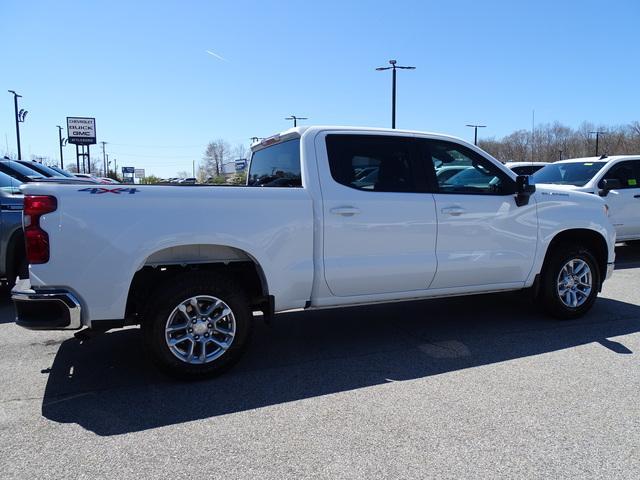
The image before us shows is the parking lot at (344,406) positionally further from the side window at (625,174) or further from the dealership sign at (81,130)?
the dealership sign at (81,130)

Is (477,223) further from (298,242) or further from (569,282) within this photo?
(298,242)

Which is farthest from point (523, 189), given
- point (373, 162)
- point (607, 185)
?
point (607, 185)

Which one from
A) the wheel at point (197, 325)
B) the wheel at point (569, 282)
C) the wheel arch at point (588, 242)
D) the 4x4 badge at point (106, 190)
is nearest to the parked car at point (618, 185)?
the wheel arch at point (588, 242)

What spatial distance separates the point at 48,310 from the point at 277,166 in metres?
2.35

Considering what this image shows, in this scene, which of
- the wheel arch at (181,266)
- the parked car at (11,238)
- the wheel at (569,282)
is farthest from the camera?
the parked car at (11,238)

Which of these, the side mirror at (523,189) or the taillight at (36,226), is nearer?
the taillight at (36,226)

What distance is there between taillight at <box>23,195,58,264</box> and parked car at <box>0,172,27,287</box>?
3.00 m

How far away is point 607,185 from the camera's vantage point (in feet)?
28.7

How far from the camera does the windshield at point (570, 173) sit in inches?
370

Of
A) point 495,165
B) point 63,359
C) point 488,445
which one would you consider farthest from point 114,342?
point 495,165

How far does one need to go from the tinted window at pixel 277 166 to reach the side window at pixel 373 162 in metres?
0.33

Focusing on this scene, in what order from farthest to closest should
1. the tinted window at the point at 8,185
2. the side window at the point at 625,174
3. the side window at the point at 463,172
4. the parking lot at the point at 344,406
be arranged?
the side window at the point at 625,174 → the tinted window at the point at 8,185 → the side window at the point at 463,172 → the parking lot at the point at 344,406

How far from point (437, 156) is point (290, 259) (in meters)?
1.83

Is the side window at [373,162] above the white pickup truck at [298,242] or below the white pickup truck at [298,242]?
above
